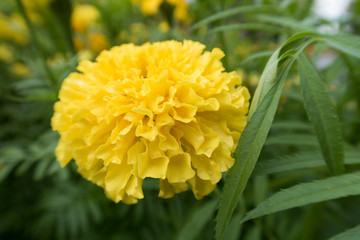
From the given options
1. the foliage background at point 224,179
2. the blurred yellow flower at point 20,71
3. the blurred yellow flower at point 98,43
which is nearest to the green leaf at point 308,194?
the foliage background at point 224,179

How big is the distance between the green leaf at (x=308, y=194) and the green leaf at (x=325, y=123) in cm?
2

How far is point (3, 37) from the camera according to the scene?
5.63 feet

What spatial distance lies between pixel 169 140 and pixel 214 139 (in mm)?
59

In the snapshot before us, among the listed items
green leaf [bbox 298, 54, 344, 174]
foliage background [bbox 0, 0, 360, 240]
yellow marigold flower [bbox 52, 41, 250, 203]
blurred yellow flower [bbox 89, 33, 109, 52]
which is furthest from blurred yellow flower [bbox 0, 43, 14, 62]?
green leaf [bbox 298, 54, 344, 174]

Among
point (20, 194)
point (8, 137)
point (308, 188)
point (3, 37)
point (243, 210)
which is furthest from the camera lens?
point (3, 37)

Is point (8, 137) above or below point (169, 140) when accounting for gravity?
below

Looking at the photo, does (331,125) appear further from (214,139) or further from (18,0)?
(18,0)

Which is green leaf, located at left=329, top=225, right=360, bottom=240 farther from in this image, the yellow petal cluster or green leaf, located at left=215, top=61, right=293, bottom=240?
the yellow petal cluster

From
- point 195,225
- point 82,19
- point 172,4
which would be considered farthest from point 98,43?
point 195,225

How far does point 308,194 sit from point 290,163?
0.10 meters

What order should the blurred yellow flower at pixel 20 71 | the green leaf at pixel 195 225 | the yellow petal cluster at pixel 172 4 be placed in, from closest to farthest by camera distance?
the green leaf at pixel 195 225, the yellow petal cluster at pixel 172 4, the blurred yellow flower at pixel 20 71

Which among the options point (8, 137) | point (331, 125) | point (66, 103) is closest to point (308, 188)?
point (331, 125)

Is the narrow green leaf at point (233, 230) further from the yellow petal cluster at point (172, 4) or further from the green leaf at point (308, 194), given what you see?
the yellow petal cluster at point (172, 4)

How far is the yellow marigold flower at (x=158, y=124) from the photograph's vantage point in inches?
14.5
